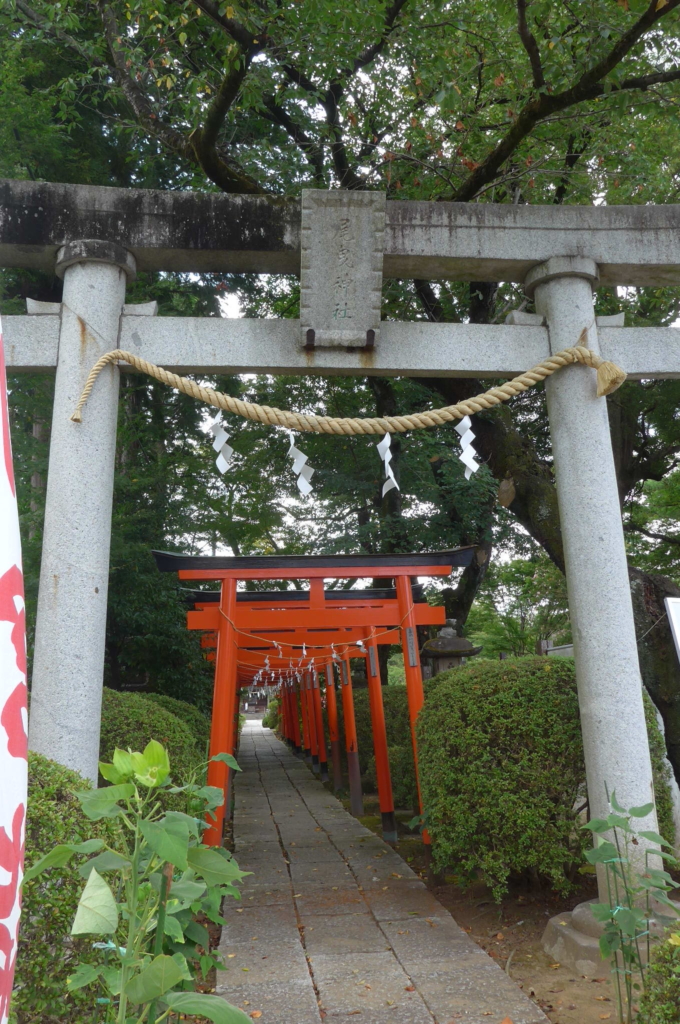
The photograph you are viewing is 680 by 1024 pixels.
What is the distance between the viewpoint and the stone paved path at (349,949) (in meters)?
3.56

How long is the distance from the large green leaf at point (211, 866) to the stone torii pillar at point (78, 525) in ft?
6.79

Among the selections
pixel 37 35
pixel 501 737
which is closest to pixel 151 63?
pixel 37 35

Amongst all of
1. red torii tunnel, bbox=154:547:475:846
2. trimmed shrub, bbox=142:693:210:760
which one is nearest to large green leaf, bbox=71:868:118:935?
red torii tunnel, bbox=154:547:475:846

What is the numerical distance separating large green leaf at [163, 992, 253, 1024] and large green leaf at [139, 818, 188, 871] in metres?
0.24

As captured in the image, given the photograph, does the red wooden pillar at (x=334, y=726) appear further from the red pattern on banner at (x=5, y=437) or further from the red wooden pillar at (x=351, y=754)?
the red pattern on banner at (x=5, y=437)

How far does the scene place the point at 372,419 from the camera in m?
3.88

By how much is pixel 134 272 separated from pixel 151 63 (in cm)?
417

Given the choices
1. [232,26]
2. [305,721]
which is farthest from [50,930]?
[305,721]

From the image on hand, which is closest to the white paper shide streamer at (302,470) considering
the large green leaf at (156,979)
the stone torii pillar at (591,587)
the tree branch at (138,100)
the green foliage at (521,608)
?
the stone torii pillar at (591,587)

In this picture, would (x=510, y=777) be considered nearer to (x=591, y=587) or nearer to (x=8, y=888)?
(x=591, y=587)

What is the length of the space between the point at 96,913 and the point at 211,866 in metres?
0.39

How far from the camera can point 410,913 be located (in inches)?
202

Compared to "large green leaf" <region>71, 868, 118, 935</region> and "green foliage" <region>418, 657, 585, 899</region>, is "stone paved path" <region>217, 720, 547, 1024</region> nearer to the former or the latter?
"green foliage" <region>418, 657, 585, 899</region>

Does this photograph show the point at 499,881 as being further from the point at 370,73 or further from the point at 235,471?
the point at 235,471
